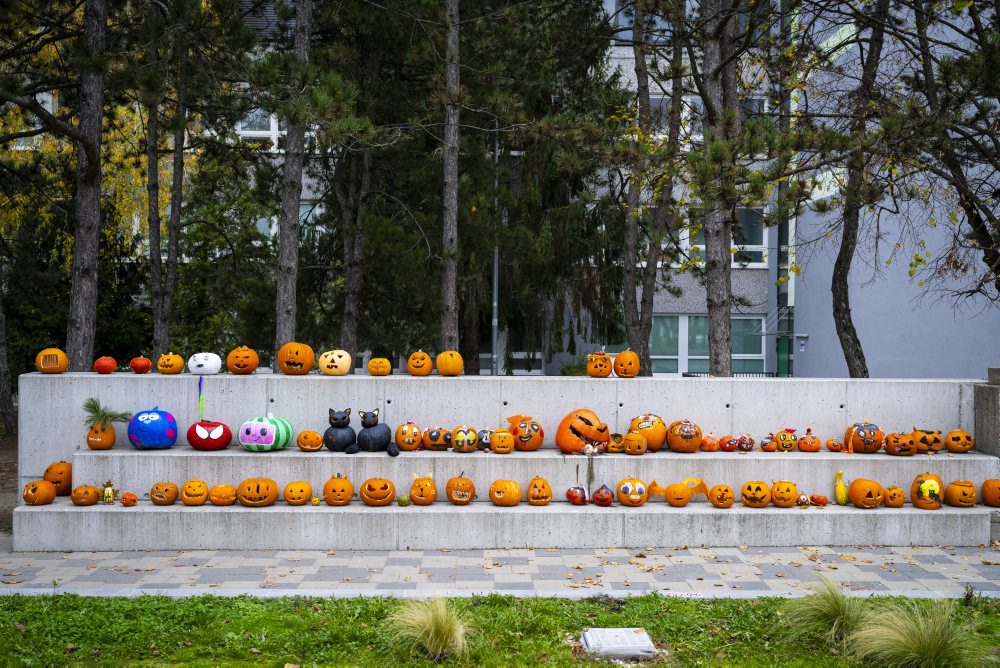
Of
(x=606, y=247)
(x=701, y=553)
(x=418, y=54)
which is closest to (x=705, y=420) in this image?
(x=701, y=553)

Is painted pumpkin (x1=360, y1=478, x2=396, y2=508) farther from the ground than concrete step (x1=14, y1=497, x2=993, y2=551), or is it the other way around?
painted pumpkin (x1=360, y1=478, x2=396, y2=508)

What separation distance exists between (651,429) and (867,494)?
7.88 feet

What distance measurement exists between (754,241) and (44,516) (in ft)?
70.8

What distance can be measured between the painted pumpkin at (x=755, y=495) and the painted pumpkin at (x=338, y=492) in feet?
14.0

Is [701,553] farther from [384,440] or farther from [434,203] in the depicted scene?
[434,203]

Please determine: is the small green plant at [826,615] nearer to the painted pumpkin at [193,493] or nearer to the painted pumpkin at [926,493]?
the painted pumpkin at [926,493]

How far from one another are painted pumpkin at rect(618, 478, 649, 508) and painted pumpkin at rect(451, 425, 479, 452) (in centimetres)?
170

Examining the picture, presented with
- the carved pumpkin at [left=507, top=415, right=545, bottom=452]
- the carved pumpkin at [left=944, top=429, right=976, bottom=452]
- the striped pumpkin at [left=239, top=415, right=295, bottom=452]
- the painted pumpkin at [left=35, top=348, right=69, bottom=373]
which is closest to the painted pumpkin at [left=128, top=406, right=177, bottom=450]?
the striped pumpkin at [left=239, top=415, right=295, bottom=452]

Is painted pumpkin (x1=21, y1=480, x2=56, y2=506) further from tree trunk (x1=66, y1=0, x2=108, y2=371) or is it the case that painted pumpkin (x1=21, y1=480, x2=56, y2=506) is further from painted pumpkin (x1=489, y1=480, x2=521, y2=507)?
painted pumpkin (x1=489, y1=480, x2=521, y2=507)

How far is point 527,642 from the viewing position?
19.7ft

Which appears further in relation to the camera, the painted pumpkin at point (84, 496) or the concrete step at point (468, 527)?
the painted pumpkin at point (84, 496)

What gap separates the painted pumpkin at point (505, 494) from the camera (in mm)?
8953

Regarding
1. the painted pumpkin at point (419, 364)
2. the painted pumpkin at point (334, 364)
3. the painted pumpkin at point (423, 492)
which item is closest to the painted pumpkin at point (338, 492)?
the painted pumpkin at point (423, 492)

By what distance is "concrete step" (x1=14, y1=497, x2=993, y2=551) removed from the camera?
8656 millimetres
